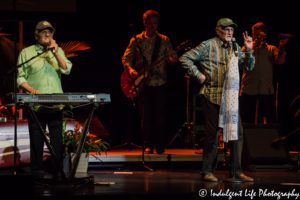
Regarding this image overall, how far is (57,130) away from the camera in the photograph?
4.43 m

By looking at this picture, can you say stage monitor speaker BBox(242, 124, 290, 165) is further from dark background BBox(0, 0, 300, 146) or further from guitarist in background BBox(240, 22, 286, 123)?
dark background BBox(0, 0, 300, 146)

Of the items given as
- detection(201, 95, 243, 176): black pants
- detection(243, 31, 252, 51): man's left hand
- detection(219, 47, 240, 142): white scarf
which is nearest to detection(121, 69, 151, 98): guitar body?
detection(201, 95, 243, 176): black pants

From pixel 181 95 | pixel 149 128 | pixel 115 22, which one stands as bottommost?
pixel 149 128

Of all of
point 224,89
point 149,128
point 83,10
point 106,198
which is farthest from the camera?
point 83,10

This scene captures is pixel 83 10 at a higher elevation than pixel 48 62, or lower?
higher

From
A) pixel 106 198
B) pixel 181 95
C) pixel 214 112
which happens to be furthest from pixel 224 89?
pixel 181 95

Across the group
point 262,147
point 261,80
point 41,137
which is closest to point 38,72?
point 41,137

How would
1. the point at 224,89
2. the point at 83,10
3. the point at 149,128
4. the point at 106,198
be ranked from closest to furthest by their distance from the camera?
the point at 106,198, the point at 224,89, the point at 149,128, the point at 83,10

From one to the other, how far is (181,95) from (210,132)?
3.38 m

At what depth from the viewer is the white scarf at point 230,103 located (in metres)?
4.22

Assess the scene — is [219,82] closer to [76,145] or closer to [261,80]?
[261,80]

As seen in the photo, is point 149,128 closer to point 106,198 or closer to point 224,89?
point 224,89

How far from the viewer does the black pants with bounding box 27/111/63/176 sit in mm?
4316

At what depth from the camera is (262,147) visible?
568cm
